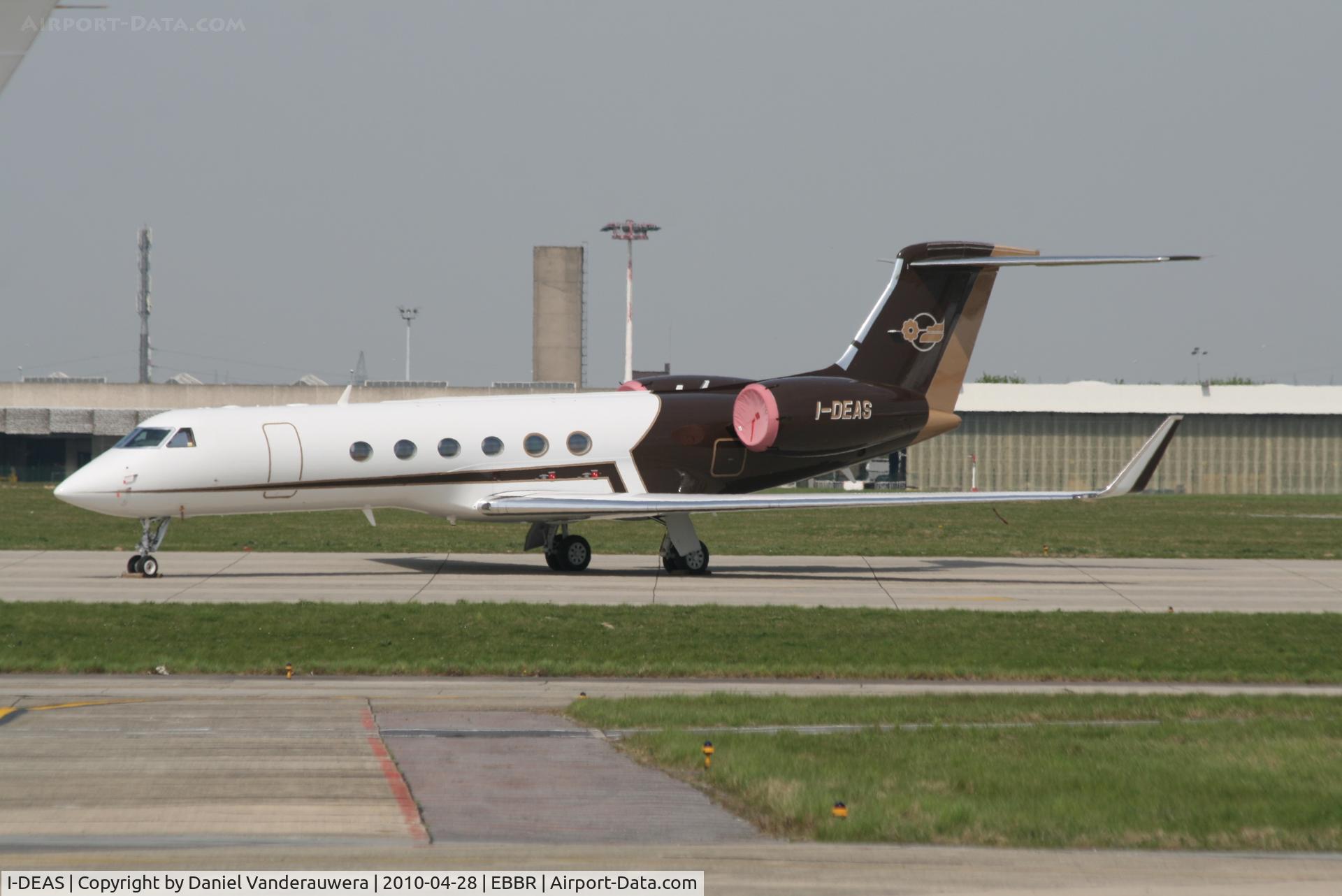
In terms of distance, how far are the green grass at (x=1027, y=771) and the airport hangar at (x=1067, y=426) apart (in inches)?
2614

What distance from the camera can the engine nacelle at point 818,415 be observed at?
2822 cm

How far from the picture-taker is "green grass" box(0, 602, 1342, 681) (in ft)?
56.6

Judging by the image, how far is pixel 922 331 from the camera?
29.9 meters

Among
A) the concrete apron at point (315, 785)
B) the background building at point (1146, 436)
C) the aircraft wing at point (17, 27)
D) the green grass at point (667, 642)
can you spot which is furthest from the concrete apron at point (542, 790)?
the background building at point (1146, 436)

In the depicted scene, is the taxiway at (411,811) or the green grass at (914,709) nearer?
the taxiway at (411,811)

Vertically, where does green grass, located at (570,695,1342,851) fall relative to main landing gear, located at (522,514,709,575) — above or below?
above

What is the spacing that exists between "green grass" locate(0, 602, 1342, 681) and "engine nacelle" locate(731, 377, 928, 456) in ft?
22.5

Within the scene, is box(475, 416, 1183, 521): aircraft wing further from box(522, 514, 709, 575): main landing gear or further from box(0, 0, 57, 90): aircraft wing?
box(0, 0, 57, 90): aircraft wing

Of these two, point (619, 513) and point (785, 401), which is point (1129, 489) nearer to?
point (785, 401)

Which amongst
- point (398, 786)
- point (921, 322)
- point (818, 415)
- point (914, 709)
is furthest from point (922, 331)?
point (398, 786)

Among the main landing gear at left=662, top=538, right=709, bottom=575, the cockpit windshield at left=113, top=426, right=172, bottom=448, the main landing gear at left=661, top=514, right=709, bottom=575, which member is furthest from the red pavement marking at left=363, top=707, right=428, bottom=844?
the main landing gear at left=662, top=538, right=709, bottom=575

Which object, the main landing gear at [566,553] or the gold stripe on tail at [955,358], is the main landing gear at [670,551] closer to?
the main landing gear at [566,553]

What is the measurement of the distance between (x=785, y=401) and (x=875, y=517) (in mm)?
21517

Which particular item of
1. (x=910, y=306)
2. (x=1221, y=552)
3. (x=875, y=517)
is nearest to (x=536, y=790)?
(x=910, y=306)
